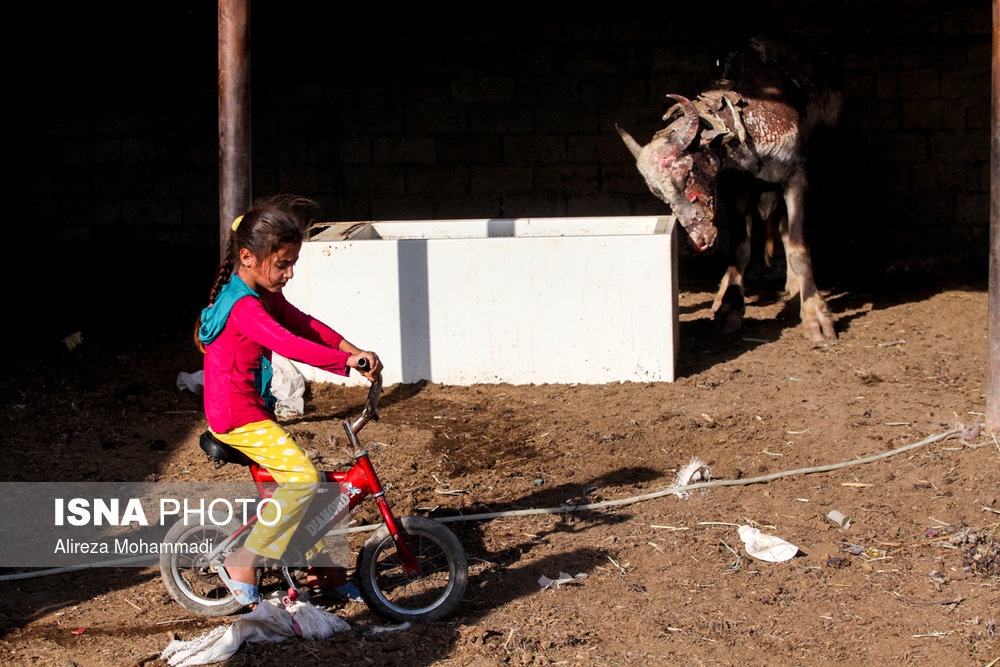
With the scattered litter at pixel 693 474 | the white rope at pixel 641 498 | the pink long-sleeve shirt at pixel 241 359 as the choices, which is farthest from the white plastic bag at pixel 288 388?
the pink long-sleeve shirt at pixel 241 359

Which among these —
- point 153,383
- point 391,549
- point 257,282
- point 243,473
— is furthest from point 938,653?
point 153,383

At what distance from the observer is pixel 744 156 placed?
7.56 meters

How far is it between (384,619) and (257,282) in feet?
3.96

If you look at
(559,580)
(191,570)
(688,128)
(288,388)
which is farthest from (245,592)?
(688,128)

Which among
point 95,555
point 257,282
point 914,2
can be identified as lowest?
point 95,555

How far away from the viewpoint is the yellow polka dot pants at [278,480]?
3.67 metres

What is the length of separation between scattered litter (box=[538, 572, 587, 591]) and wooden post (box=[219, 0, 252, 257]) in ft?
10.0

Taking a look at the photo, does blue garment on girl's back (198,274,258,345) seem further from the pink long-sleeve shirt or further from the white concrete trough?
the white concrete trough

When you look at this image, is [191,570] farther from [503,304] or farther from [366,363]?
[503,304]

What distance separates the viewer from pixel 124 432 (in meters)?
6.09

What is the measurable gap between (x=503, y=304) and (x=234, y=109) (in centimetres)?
187

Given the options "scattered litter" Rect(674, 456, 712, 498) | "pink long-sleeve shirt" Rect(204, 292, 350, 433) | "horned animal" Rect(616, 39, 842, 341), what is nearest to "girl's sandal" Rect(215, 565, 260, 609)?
"pink long-sleeve shirt" Rect(204, 292, 350, 433)

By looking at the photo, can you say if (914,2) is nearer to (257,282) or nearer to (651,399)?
(651,399)

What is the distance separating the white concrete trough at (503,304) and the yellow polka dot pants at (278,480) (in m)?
2.96
